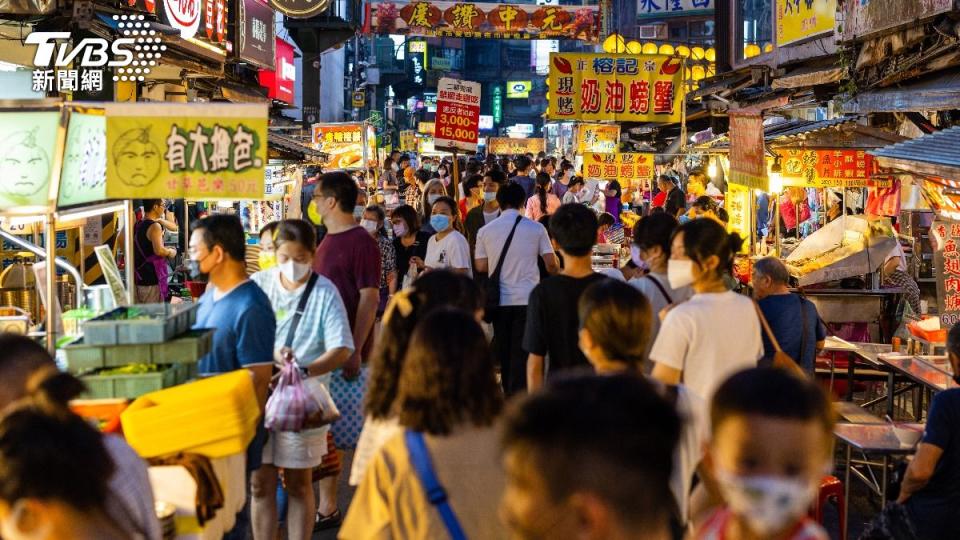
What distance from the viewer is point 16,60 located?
14.2 metres

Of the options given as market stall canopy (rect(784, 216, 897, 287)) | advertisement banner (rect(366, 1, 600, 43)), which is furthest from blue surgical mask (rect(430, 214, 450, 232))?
advertisement banner (rect(366, 1, 600, 43))

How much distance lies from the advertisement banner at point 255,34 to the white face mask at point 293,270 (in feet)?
42.6

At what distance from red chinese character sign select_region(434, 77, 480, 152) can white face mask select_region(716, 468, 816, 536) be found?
16.7 m

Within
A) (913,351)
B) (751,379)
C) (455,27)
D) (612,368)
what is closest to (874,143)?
(913,351)

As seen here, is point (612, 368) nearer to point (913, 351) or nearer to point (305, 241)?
point (305, 241)

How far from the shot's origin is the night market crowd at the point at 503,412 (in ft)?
7.77

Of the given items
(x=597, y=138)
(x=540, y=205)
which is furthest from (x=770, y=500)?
(x=597, y=138)

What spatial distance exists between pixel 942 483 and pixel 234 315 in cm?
343

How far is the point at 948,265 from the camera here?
10219 millimetres

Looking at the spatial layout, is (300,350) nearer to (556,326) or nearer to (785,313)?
(556,326)

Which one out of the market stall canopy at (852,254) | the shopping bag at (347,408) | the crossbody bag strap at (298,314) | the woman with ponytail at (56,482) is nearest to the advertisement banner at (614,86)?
the market stall canopy at (852,254)

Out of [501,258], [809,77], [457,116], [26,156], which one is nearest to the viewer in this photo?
[26,156]

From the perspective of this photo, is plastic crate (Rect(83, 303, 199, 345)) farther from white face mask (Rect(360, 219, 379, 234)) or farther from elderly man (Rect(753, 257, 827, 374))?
white face mask (Rect(360, 219, 379, 234))

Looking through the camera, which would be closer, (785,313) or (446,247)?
(785,313)
